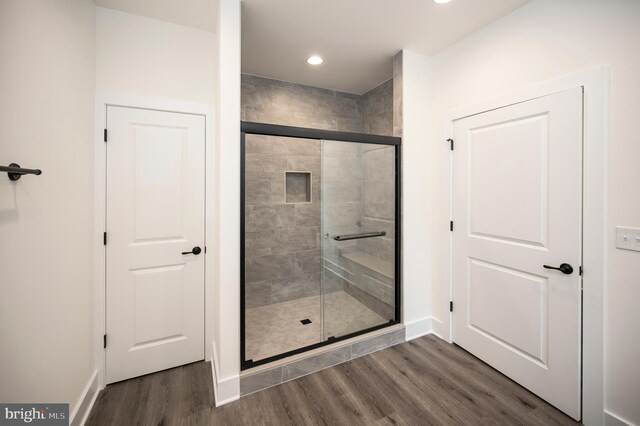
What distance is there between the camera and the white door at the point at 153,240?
200cm

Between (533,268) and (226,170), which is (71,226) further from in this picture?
(533,268)

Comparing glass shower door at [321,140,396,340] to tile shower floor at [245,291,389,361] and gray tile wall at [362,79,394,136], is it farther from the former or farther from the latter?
gray tile wall at [362,79,394,136]

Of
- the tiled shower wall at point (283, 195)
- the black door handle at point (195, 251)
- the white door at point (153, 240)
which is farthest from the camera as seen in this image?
the tiled shower wall at point (283, 195)

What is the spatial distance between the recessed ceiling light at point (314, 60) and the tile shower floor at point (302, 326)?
2.36m

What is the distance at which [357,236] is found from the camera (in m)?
2.52

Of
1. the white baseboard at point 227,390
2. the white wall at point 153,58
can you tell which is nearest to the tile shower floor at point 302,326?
the white baseboard at point 227,390

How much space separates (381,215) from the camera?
2629 mm

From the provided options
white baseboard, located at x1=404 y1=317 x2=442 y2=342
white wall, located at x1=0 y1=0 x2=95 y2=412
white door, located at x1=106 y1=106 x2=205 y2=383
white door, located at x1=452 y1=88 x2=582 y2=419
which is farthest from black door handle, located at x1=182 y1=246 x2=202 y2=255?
white door, located at x1=452 y1=88 x2=582 y2=419

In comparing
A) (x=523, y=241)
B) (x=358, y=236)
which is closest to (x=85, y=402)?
(x=358, y=236)

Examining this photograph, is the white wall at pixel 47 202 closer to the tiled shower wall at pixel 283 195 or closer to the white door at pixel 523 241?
the tiled shower wall at pixel 283 195

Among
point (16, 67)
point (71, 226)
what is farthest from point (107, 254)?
point (16, 67)

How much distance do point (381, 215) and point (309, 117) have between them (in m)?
1.71

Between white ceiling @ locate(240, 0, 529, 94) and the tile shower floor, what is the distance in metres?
2.31

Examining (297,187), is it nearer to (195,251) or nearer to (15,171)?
(195,251)
